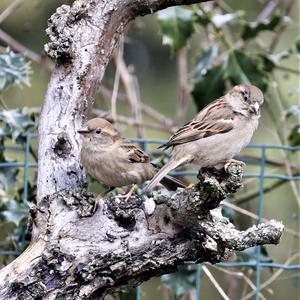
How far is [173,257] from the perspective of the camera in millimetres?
3377

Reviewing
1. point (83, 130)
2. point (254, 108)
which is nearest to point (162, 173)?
point (83, 130)

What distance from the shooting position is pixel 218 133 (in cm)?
428

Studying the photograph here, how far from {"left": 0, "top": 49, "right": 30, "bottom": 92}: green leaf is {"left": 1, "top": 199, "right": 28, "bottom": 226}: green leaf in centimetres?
67

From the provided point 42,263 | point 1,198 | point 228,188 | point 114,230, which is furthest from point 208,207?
point 1,198

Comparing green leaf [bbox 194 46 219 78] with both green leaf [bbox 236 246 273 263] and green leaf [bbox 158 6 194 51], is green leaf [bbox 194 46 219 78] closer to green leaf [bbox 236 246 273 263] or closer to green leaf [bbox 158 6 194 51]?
green leaf [bbox 158 6 194 51]

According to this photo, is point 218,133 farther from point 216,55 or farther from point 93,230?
point 216,55

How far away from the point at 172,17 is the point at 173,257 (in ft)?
7.28

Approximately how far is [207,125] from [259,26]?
47.5 inches

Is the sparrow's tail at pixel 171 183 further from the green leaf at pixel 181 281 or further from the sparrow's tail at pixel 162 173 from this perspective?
the green leaf at pixel 181 281

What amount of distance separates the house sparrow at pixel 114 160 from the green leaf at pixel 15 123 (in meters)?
0.53

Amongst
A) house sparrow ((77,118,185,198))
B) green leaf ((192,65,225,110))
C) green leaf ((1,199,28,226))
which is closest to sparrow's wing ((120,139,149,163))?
house sparrow ((77,118,185,198))

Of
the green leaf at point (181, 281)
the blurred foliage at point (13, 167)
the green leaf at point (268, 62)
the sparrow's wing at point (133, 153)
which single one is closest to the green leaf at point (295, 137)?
the green leaf at point (268, 62)

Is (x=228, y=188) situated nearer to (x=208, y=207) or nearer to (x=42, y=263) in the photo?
(x=208, y=207)

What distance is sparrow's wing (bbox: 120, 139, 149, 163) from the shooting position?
4344mm
